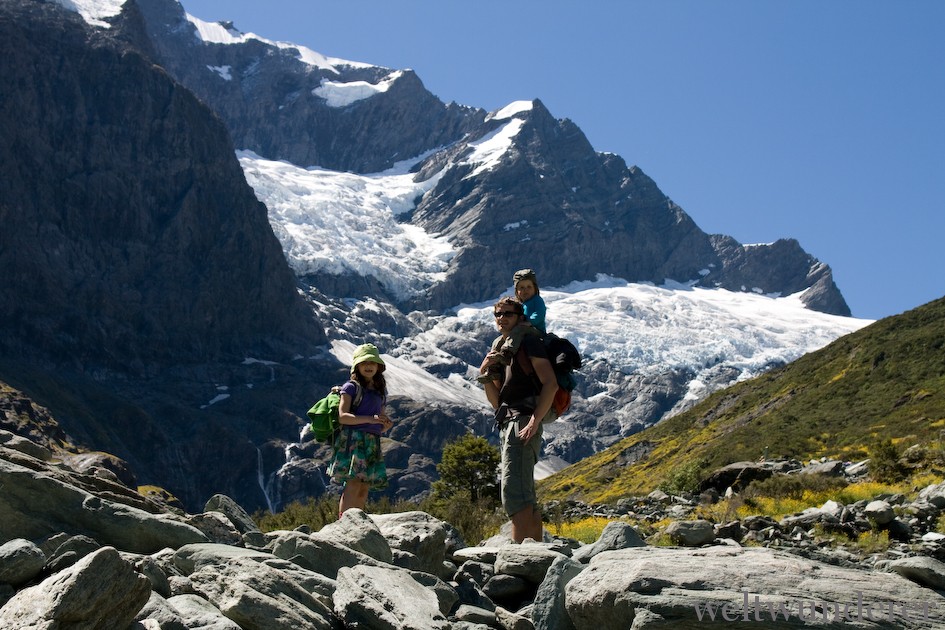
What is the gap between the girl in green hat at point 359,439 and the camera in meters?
10.9

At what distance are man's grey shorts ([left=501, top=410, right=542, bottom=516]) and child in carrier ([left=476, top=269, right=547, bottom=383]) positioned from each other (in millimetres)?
652

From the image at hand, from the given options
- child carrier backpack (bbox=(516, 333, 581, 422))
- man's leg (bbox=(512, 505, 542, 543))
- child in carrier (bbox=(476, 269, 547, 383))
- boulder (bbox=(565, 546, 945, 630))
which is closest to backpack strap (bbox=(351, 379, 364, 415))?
child in carrier (bbox=(476, 269, 547, 383))

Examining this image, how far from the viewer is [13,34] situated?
7500 inches

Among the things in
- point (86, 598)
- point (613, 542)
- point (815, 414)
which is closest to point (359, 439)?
point (613, 542)

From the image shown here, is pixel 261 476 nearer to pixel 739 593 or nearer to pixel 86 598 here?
pixel 86 598

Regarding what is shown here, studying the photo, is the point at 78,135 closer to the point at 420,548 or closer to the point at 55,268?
the point at 55,268

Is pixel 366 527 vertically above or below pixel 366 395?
below

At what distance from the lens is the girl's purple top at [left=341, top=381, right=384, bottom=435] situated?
10891 mm

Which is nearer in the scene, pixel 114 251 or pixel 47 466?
pixel 47 466

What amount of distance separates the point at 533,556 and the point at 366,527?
164 centimetres

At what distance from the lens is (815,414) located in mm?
45625

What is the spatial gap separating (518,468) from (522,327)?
5.24 feet

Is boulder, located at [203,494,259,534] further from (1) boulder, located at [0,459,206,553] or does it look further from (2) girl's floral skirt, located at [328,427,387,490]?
(1) boulder, located at [0,459,206,553]

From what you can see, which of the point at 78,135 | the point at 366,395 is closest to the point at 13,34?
the point at 78,135
